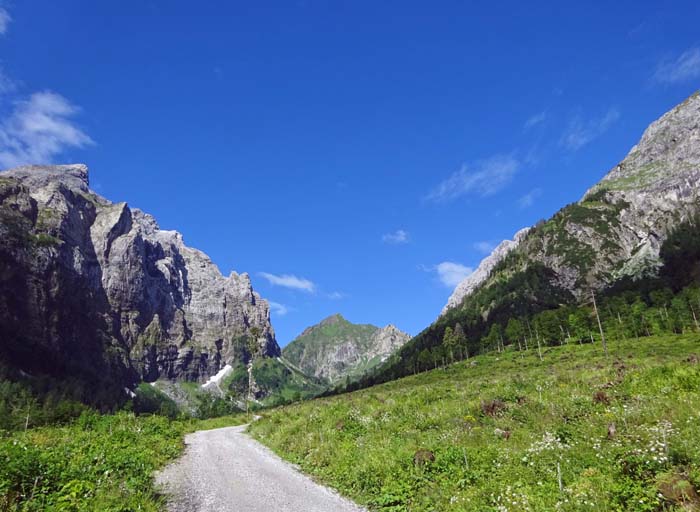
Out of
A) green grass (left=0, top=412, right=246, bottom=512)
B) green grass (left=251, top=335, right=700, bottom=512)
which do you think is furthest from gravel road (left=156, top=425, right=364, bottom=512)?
green grass (left=251, top=335, right=700, bottom=512)

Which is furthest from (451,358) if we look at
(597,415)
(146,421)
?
(597,415)

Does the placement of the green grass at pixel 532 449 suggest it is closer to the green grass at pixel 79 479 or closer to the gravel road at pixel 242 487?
the gravel road at pixel 242 487

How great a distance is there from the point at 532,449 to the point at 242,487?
1088 centimetres

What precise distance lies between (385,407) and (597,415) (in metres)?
14.4

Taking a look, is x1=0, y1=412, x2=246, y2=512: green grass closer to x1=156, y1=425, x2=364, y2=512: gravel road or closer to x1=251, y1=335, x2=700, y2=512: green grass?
x1=156, y1=425, x2=364, y2=512: gravel road

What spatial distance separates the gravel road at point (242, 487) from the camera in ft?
42.8

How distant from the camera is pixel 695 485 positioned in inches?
342

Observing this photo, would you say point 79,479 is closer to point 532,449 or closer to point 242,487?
point 242,487

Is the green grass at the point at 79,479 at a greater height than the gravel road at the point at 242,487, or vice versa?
the green grass at the point at 79,479

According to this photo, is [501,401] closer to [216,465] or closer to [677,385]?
[677,385]

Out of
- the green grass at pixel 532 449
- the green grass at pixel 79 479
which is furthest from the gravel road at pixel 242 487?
the green grass at pixel 532 449

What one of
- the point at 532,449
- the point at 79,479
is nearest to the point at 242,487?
the point at 79,479

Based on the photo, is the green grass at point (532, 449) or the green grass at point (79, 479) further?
the green grass at point (79, 479)

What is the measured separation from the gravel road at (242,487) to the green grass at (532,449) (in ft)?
3.83
